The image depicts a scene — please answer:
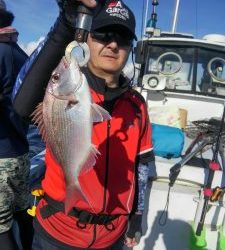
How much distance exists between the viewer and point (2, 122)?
3.45 m

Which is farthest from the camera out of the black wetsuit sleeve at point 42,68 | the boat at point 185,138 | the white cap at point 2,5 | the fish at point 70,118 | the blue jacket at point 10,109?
the boat at point 185,138

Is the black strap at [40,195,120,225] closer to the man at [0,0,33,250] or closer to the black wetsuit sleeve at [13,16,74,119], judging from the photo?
the black wetsuit sleeve at [13,16,74,119]

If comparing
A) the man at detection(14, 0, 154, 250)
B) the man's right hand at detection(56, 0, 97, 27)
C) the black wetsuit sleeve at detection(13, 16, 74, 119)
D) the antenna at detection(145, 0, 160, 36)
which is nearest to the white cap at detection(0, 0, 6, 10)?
the man at detection(14, 0, 154, 250)

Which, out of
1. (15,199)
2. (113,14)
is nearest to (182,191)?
(15,199)

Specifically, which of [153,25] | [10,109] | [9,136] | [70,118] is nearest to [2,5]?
[10,109]

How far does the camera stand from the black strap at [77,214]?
2363mm

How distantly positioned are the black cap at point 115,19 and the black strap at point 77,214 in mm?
1113

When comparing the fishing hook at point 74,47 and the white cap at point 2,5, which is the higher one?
the white cap at point 2,5

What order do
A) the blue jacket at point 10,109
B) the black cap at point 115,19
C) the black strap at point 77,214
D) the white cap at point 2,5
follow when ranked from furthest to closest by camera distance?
the white cap at point 2,5 < the blue jacket at point 10,109 < the black strap at point 77,214 < the black cap at point 115,19

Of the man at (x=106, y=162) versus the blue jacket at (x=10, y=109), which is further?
the blue jacket at (x=10, y=109)

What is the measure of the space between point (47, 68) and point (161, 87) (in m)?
4.31

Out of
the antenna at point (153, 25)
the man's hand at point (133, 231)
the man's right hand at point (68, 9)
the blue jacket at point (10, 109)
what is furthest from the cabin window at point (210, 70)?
the man's right hand at point (68, 9)

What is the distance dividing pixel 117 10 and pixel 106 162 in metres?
0.94

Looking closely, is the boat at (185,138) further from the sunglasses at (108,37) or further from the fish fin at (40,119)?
the fish fin at (40,119)
